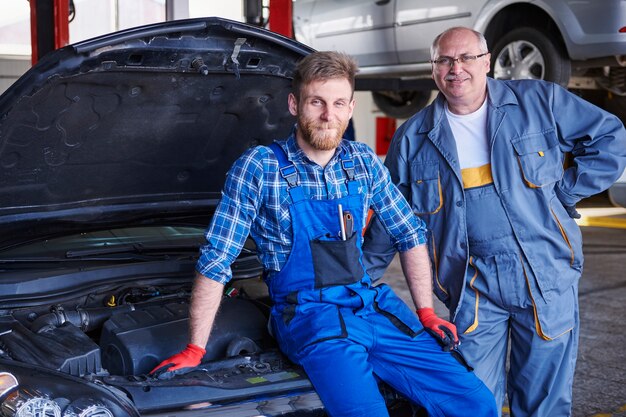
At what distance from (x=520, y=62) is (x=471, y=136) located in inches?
129

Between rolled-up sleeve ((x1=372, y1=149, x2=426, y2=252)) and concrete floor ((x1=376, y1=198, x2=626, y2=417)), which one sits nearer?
rolled-up sleeve ((x1=372, y1=149, x2=426, y2=252))

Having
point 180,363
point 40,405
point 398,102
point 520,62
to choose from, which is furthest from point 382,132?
point 40,405

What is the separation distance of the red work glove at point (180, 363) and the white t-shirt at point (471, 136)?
3.81 feet

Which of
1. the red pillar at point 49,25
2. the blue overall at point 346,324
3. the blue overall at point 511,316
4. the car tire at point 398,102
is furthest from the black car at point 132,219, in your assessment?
the car tire at point 398,102

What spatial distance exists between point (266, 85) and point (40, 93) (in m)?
0.79

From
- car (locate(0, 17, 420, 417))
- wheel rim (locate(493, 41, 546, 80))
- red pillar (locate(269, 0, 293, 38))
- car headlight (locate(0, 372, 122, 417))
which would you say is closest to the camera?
car headlight (locate(0, 372, 122, 417))

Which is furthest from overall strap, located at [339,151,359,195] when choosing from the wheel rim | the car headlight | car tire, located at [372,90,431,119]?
car tire, located at [372,90,431,119]

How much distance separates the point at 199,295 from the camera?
2211 millimetres

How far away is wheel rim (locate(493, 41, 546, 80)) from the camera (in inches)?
227

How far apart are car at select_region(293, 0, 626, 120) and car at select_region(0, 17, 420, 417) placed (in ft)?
10.5

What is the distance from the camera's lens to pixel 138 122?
2.59m

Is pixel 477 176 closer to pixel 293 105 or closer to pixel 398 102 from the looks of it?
pixel 293 105

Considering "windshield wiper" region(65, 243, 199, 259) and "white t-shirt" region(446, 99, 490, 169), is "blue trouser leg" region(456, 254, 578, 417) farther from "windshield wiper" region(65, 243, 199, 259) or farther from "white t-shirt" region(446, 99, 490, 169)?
"windshield wiper" region(65, 243, 199, 259)

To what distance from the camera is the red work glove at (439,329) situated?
2.30 meters
